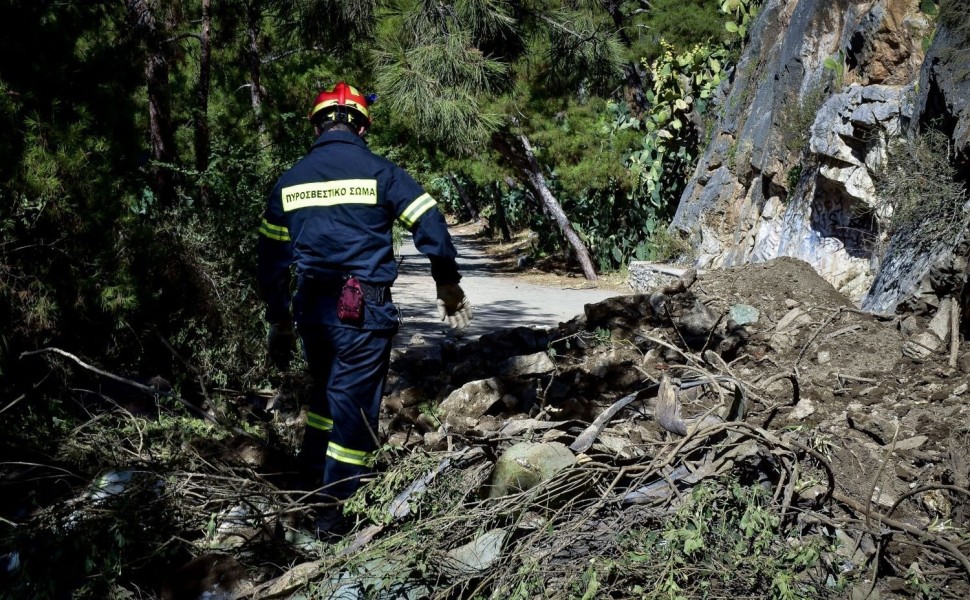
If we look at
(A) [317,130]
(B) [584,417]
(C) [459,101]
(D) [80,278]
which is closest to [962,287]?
(B) [584,417]

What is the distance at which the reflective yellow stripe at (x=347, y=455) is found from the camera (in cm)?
347

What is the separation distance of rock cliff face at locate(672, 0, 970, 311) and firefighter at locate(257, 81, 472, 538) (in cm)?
376

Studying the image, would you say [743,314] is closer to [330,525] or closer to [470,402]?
[470,402]

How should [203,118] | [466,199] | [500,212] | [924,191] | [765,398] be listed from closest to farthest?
[765,398] < [924,191] < [203,118] < [500,212] < [466,199]

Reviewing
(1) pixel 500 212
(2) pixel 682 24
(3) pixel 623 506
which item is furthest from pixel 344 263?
(1) pixel 500 212

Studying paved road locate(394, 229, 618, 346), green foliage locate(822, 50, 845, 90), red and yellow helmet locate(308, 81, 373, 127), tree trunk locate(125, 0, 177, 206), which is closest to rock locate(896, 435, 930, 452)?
red and yellow helmet locate(308, 81, 373, 127)

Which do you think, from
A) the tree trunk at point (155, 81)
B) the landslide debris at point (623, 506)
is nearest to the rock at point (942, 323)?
the landslide debris at point (623, 506)

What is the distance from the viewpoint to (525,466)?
9.14 feet

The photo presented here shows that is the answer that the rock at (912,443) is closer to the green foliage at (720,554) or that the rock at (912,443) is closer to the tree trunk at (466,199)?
the green foliage at (720,554)

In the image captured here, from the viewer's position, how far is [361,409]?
11.3ft

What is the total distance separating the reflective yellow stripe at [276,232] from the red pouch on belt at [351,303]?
43 centimetres

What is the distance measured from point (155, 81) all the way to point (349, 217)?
3.78m

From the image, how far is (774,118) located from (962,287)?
550 centimetres

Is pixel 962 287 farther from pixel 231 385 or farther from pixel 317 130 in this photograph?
pixel 231 385
